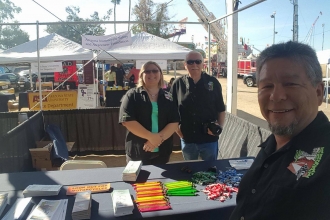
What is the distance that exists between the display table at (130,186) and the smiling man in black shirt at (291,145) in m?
0.57

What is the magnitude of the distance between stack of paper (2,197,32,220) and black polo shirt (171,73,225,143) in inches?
68.7

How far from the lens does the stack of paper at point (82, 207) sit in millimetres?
1608

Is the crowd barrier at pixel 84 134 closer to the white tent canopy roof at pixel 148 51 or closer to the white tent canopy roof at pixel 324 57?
the white tent canopy roof at pixel 148 51

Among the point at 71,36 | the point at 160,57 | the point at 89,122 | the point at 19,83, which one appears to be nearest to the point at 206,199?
the point at 89,122

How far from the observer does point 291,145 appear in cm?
106

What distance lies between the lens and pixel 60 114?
5711mm

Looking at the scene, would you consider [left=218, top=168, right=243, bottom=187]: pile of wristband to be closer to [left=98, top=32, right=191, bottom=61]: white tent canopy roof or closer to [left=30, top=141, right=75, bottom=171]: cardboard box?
[left=30, top=141, right=75, bottom=171]: cardboard box

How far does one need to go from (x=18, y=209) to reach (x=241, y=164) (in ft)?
5.75

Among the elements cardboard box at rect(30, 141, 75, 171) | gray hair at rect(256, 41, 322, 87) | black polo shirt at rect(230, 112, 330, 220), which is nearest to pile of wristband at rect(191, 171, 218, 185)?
black polo shirt at rect(230, 112, 330, 220)

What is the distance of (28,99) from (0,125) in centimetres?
393

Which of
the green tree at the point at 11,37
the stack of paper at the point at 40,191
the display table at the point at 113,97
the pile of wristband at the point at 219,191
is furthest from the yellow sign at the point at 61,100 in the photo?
the green tree at the point at 11,37

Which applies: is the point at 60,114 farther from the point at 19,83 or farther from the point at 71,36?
the point at 71,36

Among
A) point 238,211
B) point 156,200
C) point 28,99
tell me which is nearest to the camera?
point 238,211

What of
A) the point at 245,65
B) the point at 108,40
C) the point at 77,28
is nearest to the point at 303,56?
the point at 108,40
